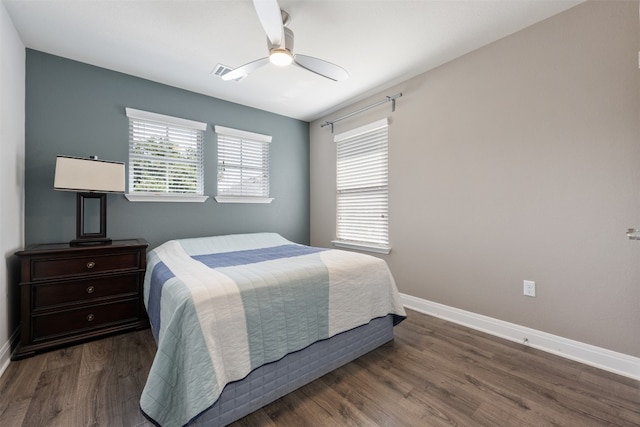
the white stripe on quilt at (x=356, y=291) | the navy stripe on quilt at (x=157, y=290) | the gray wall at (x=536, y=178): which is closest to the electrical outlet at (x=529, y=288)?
the gray wall at (x=536, y=178)

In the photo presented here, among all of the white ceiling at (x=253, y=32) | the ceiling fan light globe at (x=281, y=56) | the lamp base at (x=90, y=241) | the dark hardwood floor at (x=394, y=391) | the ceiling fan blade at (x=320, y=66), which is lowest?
the dark hardwood floor at (x=394, y=391)

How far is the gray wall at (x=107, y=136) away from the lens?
2459 millimetres

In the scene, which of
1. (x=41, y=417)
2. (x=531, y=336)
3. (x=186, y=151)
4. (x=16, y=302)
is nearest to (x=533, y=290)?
(x=531, y=336)

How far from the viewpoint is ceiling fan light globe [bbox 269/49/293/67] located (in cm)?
183

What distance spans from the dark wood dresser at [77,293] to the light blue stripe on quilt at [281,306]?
3.91ft

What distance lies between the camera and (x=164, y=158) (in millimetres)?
3102

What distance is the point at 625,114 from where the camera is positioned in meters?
1.77

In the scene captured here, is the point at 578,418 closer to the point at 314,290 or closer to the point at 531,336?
the point at 531,336

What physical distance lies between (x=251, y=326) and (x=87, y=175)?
2067mm

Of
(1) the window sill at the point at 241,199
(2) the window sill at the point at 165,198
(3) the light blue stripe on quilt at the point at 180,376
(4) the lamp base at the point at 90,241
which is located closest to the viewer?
(3) the light blue stripe on quilt at the point at 180,376

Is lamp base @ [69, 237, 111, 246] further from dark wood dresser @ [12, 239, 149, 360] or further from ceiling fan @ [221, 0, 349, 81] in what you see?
ceiling fan @ [221, 0, 349, 81]

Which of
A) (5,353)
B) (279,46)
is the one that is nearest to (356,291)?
(279,46)

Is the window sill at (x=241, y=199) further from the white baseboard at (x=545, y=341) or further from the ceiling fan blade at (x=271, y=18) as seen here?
the white baseboard at (x=545, y=341)

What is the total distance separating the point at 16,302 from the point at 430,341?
3.39 m
